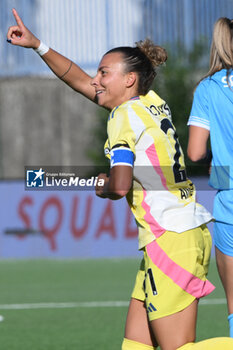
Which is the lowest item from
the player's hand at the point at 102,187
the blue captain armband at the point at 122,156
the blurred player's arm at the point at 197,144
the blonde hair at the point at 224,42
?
the player's hand at the point at 102,187

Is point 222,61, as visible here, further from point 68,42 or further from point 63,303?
point 68,42

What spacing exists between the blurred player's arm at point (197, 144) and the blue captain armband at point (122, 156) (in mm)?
584

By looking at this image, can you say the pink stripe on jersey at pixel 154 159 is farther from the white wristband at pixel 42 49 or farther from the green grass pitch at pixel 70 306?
the green grass pitch at pixel 70 306

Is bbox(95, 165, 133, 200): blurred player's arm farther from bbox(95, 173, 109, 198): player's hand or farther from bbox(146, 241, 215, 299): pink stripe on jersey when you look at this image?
bbox(146, 241, 215, 299): pink stripe on jersey

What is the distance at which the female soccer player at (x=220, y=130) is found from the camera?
4188mm

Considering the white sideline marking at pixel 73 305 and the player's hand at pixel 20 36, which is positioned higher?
the player's hand at pixel 20 36

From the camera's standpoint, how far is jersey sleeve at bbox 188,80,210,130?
4.23 m

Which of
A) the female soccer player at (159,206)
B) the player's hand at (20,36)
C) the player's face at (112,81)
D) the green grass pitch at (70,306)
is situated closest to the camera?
the female soccer player at (159,206)

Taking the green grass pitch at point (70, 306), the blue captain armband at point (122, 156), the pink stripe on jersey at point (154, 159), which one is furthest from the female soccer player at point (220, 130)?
the green grass pitch at point (70, 306)

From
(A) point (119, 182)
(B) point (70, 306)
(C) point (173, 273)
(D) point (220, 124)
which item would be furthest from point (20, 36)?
(B) point (70, 306)

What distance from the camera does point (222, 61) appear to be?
426 centimetres

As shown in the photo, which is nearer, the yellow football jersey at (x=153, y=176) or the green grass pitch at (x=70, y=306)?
the yellow football jersey at (x=153, y=176)

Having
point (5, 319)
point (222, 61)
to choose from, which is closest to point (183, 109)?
point (5, 319)

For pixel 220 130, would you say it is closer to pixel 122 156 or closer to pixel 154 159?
pixel 154 159
